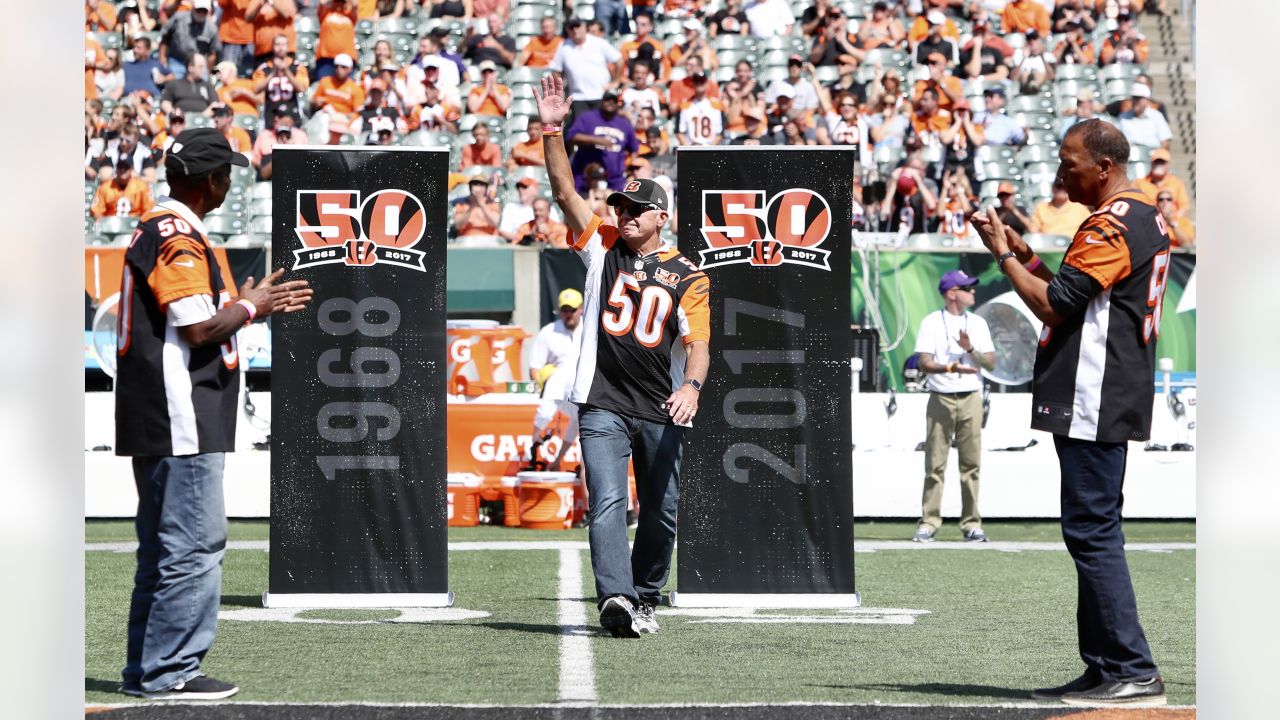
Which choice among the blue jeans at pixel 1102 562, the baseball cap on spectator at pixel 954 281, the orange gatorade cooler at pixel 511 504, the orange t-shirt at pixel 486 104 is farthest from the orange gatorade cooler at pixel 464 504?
the blue jeans at pixel 1102 562

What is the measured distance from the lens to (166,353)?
5949 mm

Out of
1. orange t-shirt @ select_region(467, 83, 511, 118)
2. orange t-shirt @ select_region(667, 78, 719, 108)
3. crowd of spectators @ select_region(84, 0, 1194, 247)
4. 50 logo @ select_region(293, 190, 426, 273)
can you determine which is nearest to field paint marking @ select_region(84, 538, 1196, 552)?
50 logo @ select_region(293, 190, 426, 273)

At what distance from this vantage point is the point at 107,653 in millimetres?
7148

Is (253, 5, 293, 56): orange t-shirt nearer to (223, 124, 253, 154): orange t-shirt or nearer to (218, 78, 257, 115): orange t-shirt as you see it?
(218, 78, 257, 115): orange t-shirt

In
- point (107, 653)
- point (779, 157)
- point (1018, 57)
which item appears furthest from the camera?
point (1018, 57)

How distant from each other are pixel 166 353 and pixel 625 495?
2.53 meters

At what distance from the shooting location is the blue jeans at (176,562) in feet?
19.5

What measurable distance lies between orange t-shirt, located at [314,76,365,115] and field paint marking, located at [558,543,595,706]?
10.6 m

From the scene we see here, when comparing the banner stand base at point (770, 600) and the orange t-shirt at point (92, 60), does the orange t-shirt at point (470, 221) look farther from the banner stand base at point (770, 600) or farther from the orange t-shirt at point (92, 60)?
the banner stand base at point (770, 600)

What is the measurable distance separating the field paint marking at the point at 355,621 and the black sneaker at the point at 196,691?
7.11ft

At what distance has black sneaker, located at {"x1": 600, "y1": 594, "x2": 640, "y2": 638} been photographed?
7.53 meters
